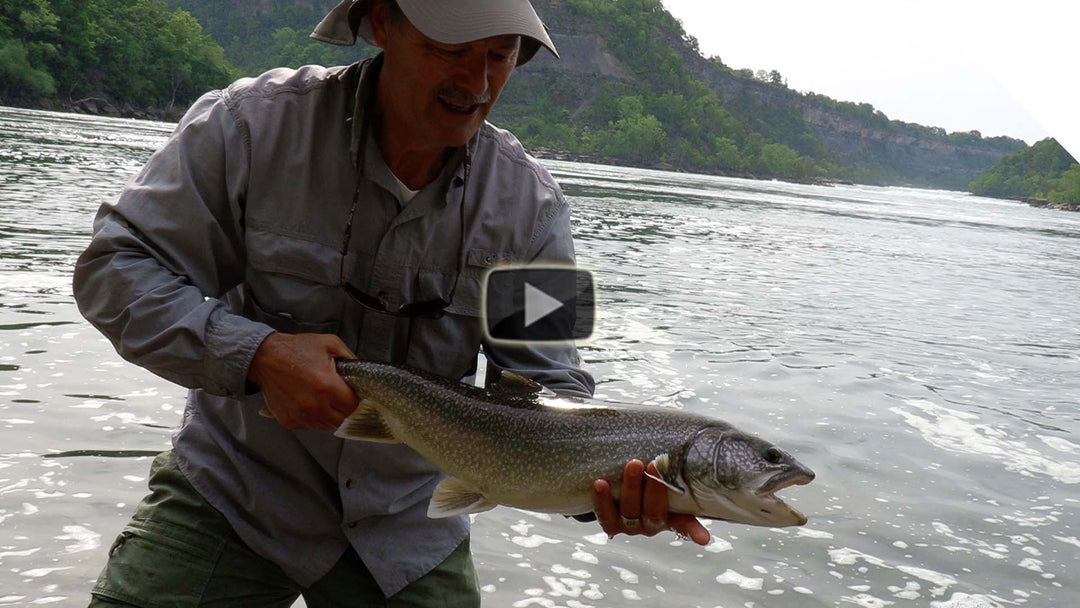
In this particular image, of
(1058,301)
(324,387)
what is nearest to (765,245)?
(1058,301)

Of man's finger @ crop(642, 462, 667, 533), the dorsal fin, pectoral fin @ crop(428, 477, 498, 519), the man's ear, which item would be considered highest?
the man's ear

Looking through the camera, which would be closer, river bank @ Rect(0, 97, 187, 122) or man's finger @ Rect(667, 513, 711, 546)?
man's finger @ Rect(667, 513, 711, 546)

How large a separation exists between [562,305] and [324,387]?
0.84 m

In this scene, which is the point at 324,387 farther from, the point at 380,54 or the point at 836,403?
the point at 836,403

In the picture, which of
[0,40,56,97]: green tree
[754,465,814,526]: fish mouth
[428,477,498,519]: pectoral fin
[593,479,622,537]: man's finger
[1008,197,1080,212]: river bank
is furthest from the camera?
[1008,197,1080,212]: river bank

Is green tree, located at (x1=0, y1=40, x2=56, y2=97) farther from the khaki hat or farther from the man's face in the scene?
the khaki hat

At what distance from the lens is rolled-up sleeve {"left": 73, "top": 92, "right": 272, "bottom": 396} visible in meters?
2.53

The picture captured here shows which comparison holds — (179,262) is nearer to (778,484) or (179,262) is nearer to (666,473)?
(666,473)

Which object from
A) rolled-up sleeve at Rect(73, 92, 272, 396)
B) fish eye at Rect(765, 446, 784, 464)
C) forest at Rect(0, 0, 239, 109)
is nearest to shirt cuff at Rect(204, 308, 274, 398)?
rolled-up sleeve at Rect(73, 92, 272, 396)

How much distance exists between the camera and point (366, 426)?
265cm

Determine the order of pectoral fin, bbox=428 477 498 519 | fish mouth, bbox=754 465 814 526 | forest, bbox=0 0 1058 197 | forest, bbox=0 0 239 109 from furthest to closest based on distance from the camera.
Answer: forest, bbox=0 0 1058 197
forest, bbox=0 0 239 109
pectoral fin, bbox=428 477 498 519
fish mouth, bbox=754 465 814 526

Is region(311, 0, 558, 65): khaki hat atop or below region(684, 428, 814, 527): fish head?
atop

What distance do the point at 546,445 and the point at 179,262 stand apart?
3.57 ft

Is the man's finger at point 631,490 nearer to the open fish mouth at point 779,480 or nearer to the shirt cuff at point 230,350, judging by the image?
the open fish mouth at point 779,480
